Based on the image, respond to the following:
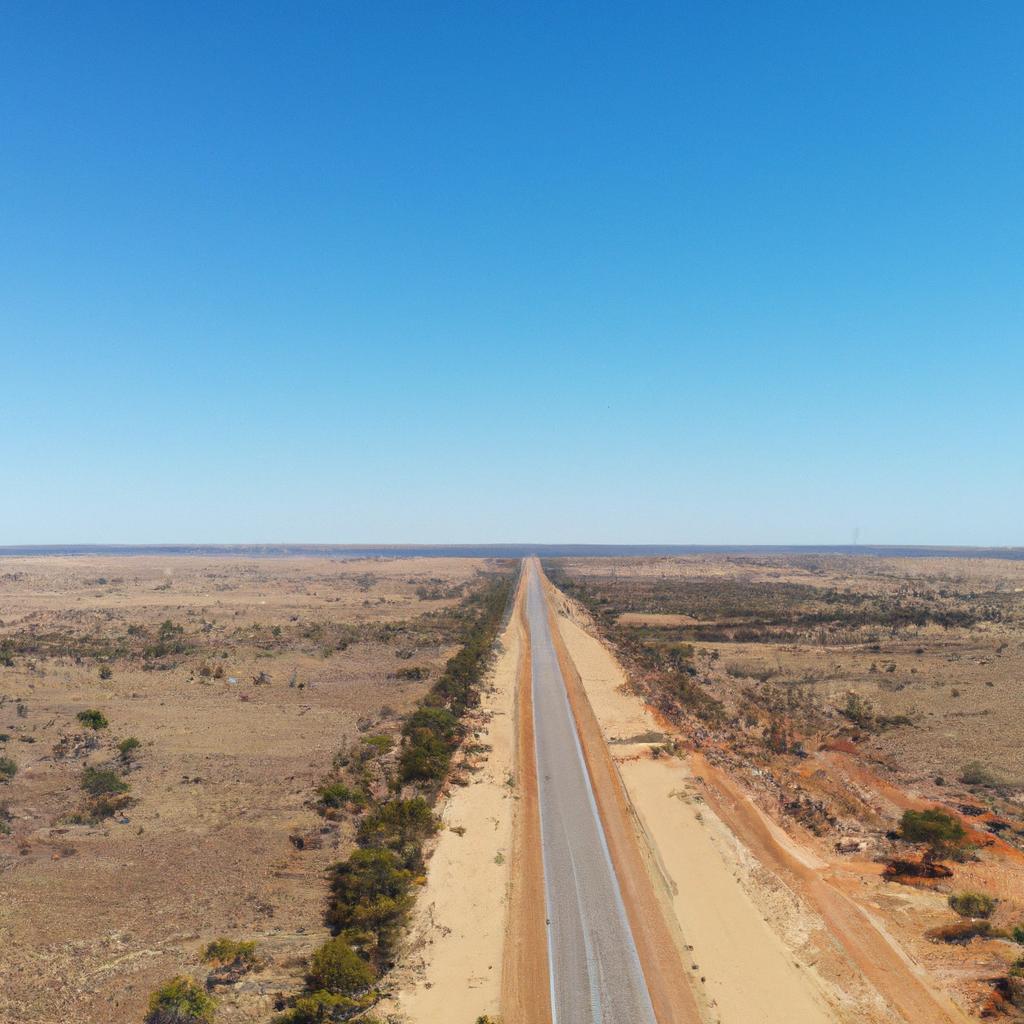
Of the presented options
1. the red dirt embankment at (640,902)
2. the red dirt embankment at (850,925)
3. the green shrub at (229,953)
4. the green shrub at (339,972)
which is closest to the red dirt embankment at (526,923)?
the red dirt embankment at (640,902)

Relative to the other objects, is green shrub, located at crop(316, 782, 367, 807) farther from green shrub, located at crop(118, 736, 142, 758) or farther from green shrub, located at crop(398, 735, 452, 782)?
green shrub, located at crop(118, 736, 142, 758)

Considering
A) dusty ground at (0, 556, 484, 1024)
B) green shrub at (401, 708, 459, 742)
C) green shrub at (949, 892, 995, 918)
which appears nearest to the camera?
dusty ground at (0, 556, 484, 1024)

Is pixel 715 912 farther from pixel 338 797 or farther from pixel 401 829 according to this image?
pixel 338 797

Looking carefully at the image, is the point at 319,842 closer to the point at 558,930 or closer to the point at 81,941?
the point at 81,941

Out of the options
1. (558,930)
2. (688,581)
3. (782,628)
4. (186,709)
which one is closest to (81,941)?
(558,930)

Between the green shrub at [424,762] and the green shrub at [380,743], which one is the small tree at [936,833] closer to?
the green shrub at [424,762]

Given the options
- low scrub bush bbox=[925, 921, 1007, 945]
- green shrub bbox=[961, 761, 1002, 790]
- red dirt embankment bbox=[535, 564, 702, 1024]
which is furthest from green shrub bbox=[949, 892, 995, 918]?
green shrub bbox=[961, 761, 1002, 790]
